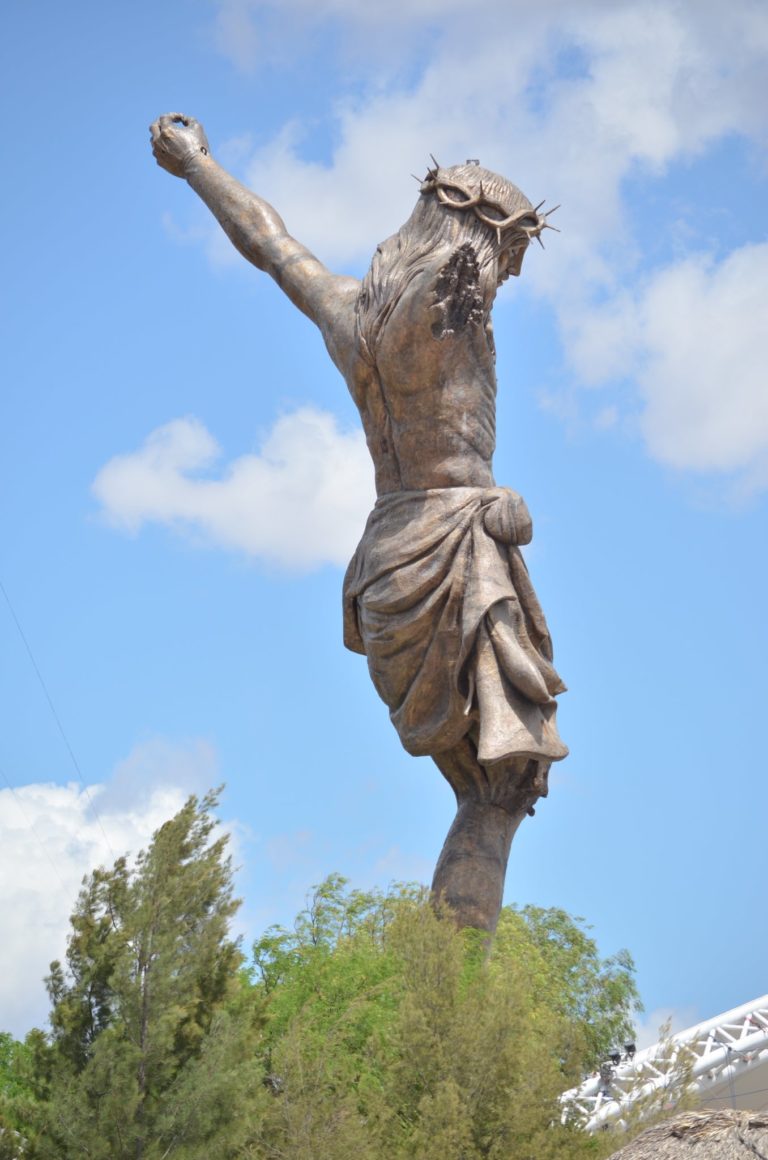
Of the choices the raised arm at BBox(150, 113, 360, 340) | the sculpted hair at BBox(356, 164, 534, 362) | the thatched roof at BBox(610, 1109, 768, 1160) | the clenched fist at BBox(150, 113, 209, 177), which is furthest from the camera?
the clenched fist at BBox(150, 113, 209, 177)

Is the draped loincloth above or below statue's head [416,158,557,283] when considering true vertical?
below

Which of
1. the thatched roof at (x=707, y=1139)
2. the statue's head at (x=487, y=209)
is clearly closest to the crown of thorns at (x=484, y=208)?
the statue's head at (x=487, y=209)

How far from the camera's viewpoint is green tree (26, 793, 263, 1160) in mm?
7078

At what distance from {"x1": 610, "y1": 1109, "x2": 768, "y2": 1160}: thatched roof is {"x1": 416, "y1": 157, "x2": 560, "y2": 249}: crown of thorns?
4808 mm

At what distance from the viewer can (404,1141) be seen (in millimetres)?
6879

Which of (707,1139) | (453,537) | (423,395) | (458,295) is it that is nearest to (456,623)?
(453,537)

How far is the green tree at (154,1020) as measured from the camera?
7.08 metres

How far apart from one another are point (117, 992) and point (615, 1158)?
8.03 feet

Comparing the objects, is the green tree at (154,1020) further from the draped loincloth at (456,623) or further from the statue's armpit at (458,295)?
the statue's armpit at (458,295)

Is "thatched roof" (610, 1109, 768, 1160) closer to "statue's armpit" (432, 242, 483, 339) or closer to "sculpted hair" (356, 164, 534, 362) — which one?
"statue's armpit" (432, 242, 483, 339)

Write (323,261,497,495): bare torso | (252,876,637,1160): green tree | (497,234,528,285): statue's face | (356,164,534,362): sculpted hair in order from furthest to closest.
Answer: (497,234,528,285): statue's face
(356,164,534,362): sculpted hair
(323,261,497,495): bare torso
(252,876,637,1160): green tree

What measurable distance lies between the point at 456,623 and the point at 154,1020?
263 centimetres

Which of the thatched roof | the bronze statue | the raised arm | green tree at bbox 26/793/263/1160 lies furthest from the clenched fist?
the thatched roof

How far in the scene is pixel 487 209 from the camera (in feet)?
29.9
